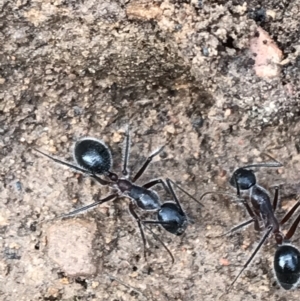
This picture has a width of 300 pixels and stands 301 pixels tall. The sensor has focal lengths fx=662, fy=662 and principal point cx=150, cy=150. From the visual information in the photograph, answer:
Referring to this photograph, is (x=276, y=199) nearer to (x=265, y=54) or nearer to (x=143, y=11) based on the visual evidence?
(x=265, y=54)

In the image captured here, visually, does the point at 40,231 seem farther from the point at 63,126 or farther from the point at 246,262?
the point at 246,262

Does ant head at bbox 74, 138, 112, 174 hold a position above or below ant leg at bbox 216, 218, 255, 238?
above

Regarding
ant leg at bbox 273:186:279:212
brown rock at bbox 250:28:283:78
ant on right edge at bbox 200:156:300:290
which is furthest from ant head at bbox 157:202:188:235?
brown rock at bbox 250:28:283:78

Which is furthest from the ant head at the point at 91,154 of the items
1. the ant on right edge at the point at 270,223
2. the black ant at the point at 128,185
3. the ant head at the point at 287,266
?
the ant head at the point at 287,266

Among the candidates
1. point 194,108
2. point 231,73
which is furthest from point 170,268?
point 231,73

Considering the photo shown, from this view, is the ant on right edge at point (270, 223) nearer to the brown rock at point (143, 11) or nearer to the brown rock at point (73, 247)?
the brown rock at point (73, 247)

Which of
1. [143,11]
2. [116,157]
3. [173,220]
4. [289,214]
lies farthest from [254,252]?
[143,11]

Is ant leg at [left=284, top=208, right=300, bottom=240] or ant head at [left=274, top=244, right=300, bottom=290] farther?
ant leg at [left=284, top=208, right=300, bottom=240]

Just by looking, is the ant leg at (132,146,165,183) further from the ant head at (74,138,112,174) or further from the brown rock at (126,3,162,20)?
the brown rock at (126,3,162,20)
